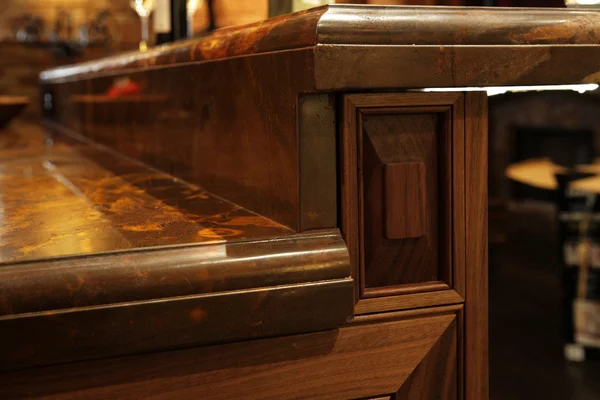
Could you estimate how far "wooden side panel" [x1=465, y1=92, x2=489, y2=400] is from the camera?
0.83m

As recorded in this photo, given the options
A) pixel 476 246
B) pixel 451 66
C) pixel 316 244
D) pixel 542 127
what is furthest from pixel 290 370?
pixel 542 127

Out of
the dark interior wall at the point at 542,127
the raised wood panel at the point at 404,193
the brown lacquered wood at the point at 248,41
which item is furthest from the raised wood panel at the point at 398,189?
the dark interior wall at the point at 542,127

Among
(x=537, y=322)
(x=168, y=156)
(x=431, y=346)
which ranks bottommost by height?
(x=537, y=322)

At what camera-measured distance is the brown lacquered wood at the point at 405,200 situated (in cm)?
80

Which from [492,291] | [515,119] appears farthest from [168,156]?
[515,119]

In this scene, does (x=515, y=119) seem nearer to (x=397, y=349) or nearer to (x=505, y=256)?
(x=505, y=256)

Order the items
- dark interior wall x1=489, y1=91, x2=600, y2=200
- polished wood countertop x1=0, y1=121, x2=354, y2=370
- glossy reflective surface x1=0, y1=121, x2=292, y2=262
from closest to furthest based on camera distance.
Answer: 1. polished wood countertop x1=0, y1=121, x2=354, y2=370
2. glossy reflective surface x1=0, y1=121, x2=292, y2=262
3. dark interior wall x1=489, y1=91, x2=600, y2=200

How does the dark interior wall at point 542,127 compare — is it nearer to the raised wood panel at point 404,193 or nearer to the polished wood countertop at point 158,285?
the raised wood panel at point 404,193

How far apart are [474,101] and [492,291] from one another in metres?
4.13

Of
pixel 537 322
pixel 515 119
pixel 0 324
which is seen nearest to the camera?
pixel 0 324

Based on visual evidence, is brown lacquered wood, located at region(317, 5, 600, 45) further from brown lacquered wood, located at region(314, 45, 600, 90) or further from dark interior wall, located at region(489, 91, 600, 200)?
dark interior wall, located at region(489, 91, 600, 200)

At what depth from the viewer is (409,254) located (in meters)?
0.82

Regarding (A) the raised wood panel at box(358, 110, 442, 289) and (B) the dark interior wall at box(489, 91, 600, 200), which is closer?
(A) the raised wood panel at box(358, 110, 442, 289)

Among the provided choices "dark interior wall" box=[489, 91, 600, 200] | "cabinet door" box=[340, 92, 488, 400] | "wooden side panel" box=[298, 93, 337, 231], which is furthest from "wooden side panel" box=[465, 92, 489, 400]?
"dark interior wall" box=[489, 91, 600, 200]
